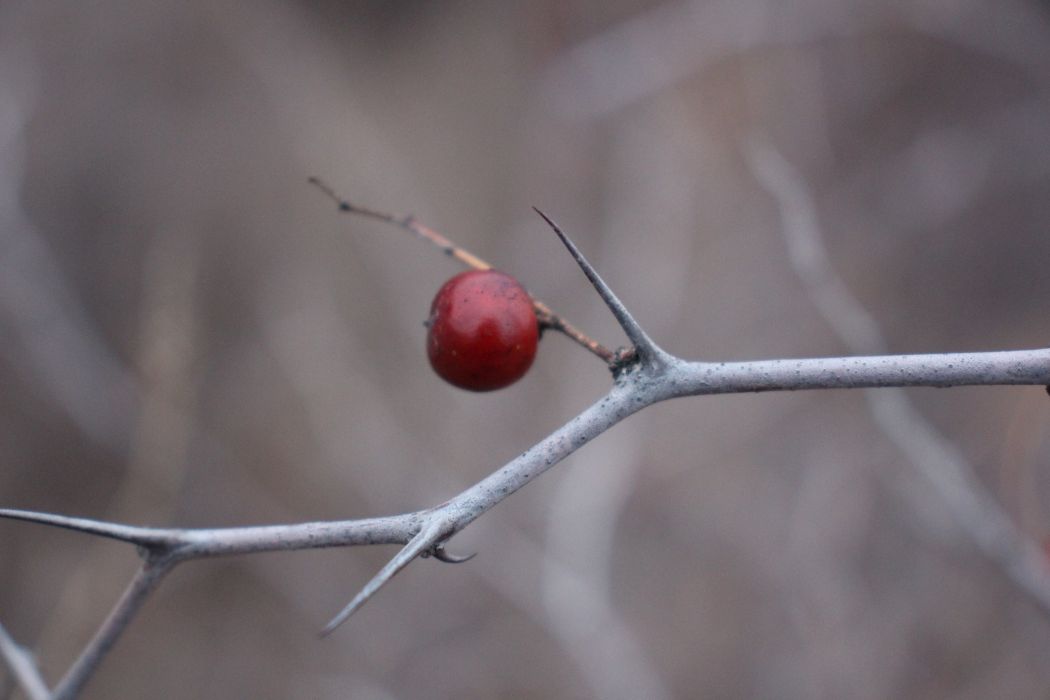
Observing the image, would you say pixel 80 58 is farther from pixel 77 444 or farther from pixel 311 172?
pixel 77 444

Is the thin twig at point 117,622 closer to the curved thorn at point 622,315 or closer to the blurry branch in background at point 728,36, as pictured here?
the curved thorn at point 622,315

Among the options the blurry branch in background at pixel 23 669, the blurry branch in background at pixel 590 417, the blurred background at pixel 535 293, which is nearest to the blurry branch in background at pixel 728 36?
the blurred background at pixel 535 293

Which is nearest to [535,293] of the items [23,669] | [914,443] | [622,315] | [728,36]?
[728,36]

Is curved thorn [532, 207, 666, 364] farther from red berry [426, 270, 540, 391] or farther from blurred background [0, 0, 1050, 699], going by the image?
blurred background [0, 0, 1050, 699]

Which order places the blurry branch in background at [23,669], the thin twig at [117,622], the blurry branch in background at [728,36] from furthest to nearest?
1. the blurry branch in background at [728,36]
2. the blurry branch in background at [23,669]
3. the thin twig at [117,622]

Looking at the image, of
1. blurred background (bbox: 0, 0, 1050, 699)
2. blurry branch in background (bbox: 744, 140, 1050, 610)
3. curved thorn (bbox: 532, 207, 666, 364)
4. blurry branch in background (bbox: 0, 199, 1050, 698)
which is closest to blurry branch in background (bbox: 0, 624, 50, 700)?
blurry branch in background (bbox: 0, 199, 1050, 698)

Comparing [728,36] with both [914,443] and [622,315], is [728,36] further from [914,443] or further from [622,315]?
[622,315]

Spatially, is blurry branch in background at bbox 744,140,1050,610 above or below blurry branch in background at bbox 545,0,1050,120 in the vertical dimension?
below
